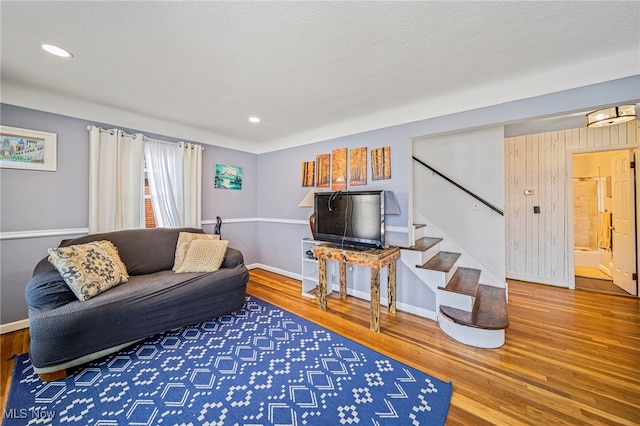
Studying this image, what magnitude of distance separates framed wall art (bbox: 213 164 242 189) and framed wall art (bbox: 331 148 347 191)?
187cm

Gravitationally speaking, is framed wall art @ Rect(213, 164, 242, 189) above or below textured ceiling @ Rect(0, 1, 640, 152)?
below

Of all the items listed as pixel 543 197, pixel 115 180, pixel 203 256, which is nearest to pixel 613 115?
pixel 543 197

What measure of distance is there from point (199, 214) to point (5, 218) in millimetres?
1795

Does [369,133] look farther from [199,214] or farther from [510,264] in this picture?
[510,264]

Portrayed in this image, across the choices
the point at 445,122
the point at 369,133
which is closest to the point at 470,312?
the point at 445,122

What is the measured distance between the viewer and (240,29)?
1.50 m

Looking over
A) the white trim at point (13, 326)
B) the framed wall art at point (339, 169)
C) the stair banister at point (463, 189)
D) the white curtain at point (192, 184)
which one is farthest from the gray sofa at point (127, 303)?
the stair banister at point (463, 189)

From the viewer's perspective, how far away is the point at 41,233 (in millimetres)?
2453

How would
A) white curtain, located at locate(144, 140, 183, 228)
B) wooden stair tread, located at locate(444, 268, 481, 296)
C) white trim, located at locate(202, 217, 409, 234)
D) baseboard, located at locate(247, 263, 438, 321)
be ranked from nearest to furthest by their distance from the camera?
wooden stair tread, located at locate(444, 268, 481, 296), baseboard, located at locate(247, 263, 438, 321), white curtain, located at locate(144, 140, 183, 228), white trim, located at locate(202, 217, 409, 234)

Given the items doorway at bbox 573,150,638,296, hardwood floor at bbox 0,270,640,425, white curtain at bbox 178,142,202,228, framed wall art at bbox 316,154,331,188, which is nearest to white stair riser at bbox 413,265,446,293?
hardwood floor at bbox 0,270,640,425

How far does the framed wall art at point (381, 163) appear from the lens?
286cm

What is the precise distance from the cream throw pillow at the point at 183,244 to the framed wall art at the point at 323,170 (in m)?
1.66

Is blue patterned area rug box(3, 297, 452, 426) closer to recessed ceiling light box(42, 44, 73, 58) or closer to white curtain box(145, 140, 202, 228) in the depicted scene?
white curtain box(145, 140, 202, 228)

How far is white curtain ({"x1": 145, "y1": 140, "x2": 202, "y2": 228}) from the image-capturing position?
3211mm
